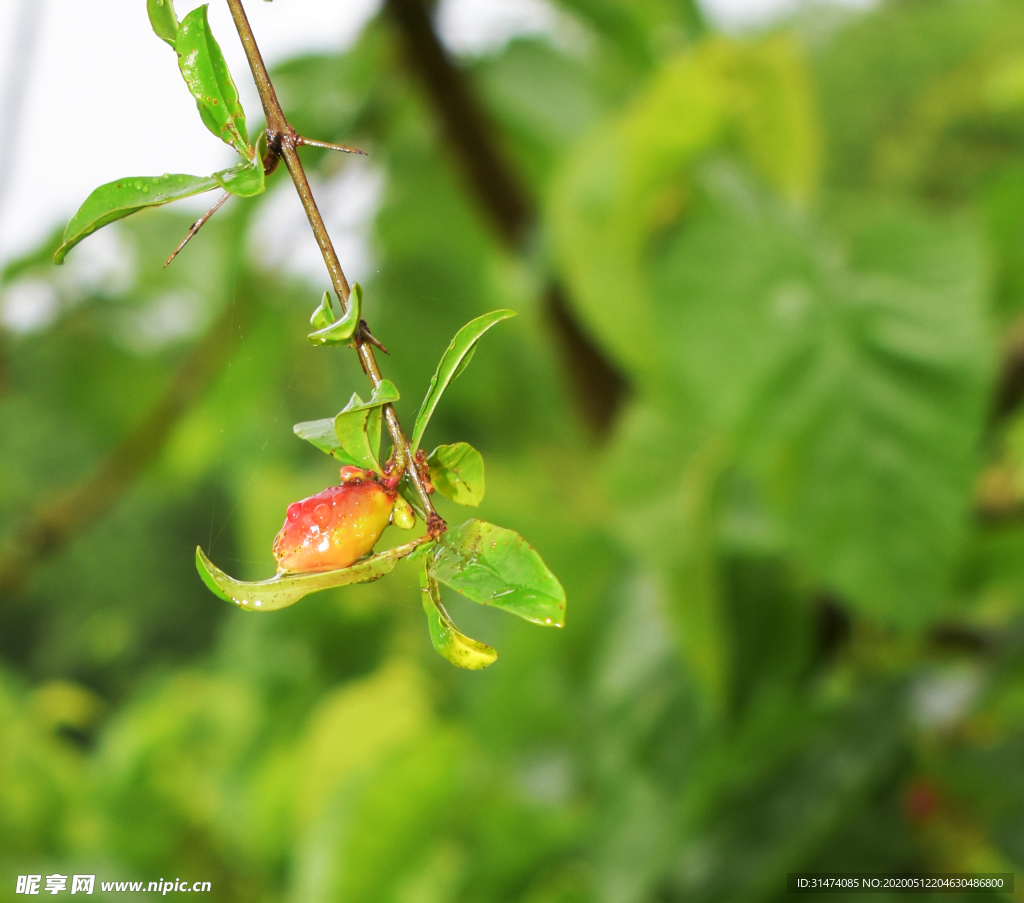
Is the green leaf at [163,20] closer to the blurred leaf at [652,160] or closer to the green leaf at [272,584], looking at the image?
the green leaf at [272,584]

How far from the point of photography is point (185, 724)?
1.79ft

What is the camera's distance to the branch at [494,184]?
25 centimetres

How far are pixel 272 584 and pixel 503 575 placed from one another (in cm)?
1

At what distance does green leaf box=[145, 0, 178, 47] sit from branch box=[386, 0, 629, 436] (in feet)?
0.56

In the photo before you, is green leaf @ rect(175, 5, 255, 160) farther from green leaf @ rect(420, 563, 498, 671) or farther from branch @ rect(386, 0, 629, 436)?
branch @ rect(386, 0, 629, 436)

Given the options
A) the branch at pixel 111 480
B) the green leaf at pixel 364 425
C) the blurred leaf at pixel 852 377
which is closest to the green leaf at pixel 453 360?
the green leaf at pixel 364 425

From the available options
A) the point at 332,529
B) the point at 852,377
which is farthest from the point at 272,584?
the point at 852,377

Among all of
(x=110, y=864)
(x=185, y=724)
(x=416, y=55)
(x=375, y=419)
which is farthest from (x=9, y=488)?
(x=375, y=419)

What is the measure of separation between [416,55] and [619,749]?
0.20 m

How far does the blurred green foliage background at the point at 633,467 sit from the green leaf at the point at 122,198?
3 cm

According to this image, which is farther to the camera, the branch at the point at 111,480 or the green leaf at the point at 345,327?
the branch at the point at 111,480

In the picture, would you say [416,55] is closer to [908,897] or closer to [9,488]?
[908,897]

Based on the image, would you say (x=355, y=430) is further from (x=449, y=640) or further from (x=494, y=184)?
(x=494, y=184)

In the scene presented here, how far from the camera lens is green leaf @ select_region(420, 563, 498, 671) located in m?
0.05
